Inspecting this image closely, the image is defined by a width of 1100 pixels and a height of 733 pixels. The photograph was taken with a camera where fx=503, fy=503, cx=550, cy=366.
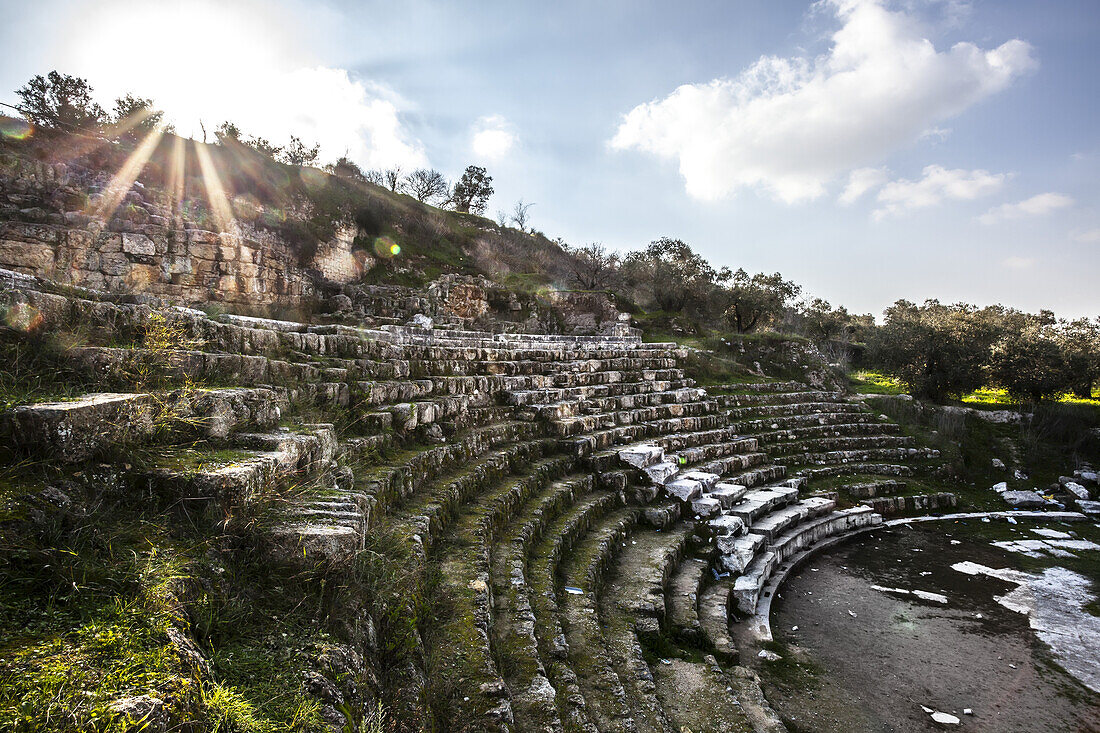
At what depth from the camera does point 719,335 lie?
23.0m

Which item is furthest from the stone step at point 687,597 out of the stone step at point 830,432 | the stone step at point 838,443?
the stone step at point 830,432

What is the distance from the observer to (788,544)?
8.04 m

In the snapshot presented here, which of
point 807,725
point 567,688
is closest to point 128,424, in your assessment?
point 567,688

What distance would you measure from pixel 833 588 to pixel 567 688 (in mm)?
5688

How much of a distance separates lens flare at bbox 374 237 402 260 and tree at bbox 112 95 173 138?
30.4 feet

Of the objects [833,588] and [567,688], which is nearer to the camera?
[567,688]

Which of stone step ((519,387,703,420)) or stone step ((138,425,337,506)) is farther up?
stone step ((138,425,337,506))

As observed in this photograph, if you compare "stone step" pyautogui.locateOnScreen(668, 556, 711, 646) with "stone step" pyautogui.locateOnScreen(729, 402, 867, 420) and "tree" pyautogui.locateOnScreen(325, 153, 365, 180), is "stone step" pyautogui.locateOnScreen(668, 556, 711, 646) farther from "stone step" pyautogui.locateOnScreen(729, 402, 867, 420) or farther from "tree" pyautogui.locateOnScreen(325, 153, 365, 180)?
"tree" pyautogui.locateOnScreen(325, 153, 365, 180)

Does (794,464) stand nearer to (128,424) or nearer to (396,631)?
(396,631)

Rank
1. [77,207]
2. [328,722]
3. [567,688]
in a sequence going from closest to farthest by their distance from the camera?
[328,722] → [567,688] → [77,207]

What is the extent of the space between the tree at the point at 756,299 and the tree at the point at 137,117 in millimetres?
28680

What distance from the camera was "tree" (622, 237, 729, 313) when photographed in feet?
98.1

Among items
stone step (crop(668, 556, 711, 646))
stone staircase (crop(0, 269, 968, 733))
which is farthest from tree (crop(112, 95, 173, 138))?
stone step (crop(668, 556, 711, 646))

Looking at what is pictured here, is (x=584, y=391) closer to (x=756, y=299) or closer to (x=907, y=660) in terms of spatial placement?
(x=907, y=660)
